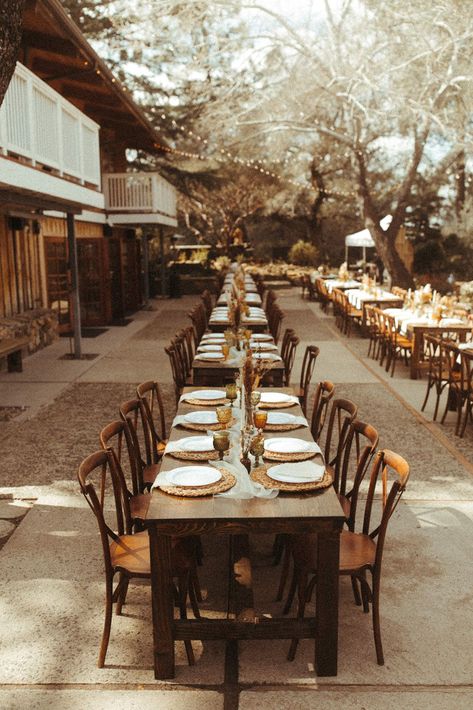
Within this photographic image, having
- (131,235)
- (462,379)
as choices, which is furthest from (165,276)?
(462,379)

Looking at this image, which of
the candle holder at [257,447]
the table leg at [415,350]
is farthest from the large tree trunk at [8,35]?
the table leg at [415,350]

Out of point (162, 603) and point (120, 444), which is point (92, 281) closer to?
point (120, 444)

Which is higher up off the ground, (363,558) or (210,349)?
(210,349)

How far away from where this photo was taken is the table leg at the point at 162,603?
10.6 feet

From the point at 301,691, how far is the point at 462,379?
4.85 meters

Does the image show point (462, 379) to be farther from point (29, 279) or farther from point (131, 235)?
point (131, 235)

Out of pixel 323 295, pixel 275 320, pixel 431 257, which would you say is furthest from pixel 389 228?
pixel 275 320

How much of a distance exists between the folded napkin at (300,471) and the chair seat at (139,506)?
3.06 feet

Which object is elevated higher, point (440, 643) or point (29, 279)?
point (29, 279)

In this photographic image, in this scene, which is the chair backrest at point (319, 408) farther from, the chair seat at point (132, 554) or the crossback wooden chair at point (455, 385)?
the crossback wooden chair at point (455, 385)

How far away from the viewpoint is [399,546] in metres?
4.66

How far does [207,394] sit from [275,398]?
1.73ft

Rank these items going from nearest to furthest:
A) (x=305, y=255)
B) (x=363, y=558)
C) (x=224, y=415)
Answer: (x=363, y=558) → (x=224, y=415) → (x=305, y=255)

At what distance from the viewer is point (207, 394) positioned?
5.39 metres
